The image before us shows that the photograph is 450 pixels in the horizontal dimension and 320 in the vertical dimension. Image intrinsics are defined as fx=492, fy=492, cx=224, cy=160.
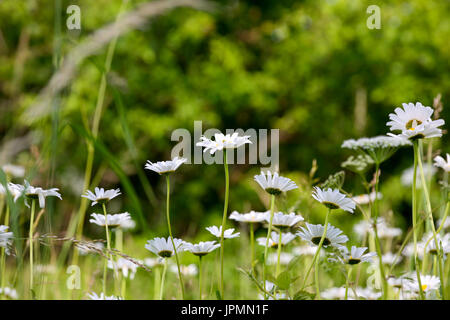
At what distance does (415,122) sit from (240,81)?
337cm

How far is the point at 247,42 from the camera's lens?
4.53 m

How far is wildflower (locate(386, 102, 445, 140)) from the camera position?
1.90ft

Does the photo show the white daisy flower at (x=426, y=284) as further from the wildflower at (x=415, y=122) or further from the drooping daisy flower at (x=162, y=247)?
the drooping daisy flower at (x=162, y=247)

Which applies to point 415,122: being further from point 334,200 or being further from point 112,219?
point 112,219

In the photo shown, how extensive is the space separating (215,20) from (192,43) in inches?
11.8

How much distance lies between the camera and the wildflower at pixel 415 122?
581 millimetres

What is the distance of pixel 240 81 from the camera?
3.92m

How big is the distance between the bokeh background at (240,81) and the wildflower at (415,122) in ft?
10.1

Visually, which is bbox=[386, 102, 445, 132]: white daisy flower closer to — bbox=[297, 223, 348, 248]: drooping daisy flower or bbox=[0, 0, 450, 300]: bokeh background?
bbox=[297, 223, 348, 248]: drooping daisy flower

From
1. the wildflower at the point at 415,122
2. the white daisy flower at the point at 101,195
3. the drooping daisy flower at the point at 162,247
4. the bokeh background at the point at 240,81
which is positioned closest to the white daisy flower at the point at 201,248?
the drooping daisy flower at the point at 162,247

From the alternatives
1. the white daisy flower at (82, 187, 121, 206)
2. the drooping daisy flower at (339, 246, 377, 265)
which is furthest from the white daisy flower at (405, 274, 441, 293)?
the white daisy flower at (82, 187, 121, 206)

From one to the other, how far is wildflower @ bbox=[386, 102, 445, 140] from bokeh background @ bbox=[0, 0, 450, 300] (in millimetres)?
3085
